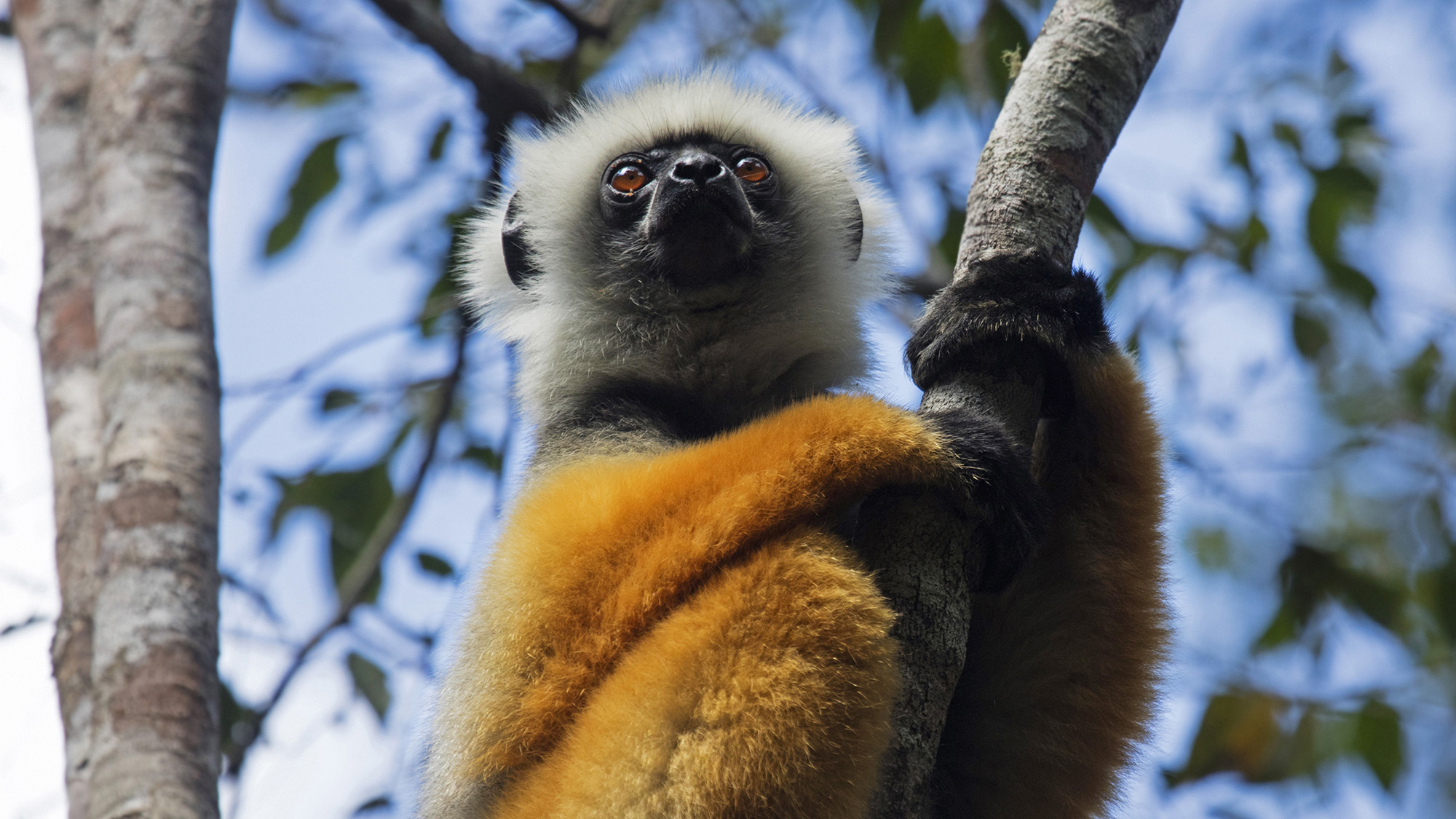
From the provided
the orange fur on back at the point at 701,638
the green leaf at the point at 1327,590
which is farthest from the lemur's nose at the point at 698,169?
the green leaf at the point at 1327,590

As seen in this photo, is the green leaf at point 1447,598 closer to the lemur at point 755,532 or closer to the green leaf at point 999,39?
the lemur at point 755,532

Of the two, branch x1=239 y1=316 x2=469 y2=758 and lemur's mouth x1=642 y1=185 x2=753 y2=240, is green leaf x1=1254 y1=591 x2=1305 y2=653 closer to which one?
lemur's mouth x1=642 y1=185 x2=753 y2=240

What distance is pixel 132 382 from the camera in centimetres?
426

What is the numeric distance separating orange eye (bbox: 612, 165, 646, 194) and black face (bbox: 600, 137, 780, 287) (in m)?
0.02

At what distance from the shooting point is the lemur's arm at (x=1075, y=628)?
320cm

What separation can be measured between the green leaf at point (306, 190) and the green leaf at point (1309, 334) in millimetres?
5734

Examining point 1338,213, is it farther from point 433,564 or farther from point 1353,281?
point 433,564

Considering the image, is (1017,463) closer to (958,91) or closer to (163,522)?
(163,522)

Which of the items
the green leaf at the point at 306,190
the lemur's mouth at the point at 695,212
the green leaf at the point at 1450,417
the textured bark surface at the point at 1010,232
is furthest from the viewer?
the green leaf at the point at 306,190

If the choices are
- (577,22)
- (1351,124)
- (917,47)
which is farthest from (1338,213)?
(577,22)

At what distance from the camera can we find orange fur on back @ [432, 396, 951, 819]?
2562 mm

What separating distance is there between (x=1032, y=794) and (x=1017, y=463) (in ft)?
3.91

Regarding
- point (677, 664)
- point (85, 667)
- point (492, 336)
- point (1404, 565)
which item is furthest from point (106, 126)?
point (1404, 565)

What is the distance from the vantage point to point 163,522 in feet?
13.1
